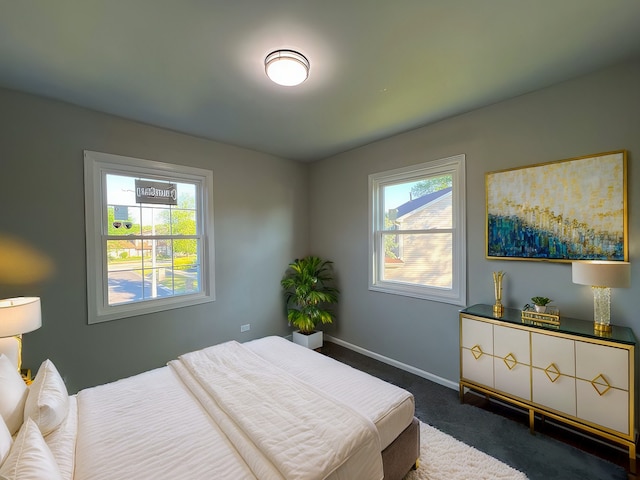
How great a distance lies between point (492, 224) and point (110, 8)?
3.04 m

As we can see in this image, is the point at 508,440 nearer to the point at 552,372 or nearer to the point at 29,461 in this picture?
the point at 552,372

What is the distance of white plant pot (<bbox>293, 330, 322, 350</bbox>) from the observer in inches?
144

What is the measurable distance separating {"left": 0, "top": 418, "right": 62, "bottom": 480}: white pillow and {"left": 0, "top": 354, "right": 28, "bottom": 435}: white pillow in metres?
0.25

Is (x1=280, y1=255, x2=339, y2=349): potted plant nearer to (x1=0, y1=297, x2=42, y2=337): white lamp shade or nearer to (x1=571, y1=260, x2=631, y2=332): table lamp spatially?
(x1=0, y1=297, x2=42, y2=337): white lamp shade

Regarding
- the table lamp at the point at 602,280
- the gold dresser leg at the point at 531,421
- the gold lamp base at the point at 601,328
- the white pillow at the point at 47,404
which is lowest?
the gold dresser leg at the point at 531,421

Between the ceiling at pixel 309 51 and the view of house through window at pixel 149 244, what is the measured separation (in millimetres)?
849

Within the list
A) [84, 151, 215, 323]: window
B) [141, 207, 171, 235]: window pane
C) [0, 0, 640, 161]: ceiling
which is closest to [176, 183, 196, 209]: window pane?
[84, 151, 215, 323]: window

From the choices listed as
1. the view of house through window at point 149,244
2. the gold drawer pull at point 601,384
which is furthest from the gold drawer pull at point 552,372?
the view of house through window at point 149,244

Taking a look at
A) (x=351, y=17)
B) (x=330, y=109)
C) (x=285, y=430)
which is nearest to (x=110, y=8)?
(x=351, y=17)

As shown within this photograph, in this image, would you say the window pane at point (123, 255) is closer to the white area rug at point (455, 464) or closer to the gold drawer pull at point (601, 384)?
the white area rug at point (455, 464)

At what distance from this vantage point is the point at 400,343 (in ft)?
10.5

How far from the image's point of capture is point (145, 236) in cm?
293

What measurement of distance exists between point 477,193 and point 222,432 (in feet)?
8.97

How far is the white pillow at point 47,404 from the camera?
4.14ft
